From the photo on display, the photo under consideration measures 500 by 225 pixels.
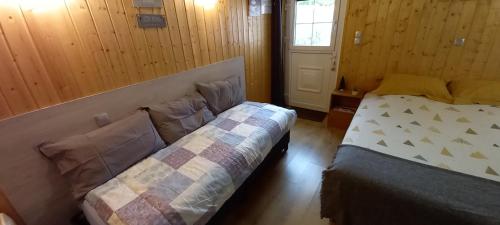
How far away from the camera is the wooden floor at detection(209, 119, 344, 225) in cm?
169

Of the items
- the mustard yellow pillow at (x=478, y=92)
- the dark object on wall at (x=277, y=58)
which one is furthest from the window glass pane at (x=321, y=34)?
the mustard yellow pillow at (x=478, y=92)

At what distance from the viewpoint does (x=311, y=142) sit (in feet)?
8.70

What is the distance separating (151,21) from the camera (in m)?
1.71

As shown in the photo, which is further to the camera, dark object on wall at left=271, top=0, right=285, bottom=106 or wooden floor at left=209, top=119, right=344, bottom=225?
dark object on wall at left=271, top=0, right=285, bottom=106

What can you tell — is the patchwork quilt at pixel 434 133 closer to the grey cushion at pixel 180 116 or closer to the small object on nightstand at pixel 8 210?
the grey cushion at pixel 180 116

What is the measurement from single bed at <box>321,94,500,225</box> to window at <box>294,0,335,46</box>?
1.67 meters

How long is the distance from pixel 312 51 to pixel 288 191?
2160 millimetres

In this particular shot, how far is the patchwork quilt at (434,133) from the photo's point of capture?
Result: 1.34 m

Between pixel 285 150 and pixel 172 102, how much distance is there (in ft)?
4.45

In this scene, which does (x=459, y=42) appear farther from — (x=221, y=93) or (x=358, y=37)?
(x=221, y=93)

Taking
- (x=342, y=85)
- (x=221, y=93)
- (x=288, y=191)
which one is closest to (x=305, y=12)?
(x=342, y=85)

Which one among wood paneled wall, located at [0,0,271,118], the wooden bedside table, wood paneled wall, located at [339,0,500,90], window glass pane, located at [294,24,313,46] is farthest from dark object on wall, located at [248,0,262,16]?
the wooden bedside table

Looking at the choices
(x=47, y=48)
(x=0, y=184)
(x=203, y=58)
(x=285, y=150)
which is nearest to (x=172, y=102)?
(x=203, y=58)

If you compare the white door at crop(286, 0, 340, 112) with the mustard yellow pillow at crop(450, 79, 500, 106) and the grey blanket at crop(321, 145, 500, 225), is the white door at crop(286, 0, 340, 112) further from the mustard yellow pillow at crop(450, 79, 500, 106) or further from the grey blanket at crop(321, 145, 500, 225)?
the grey blanket at crop(321, 145, 500, 225)
